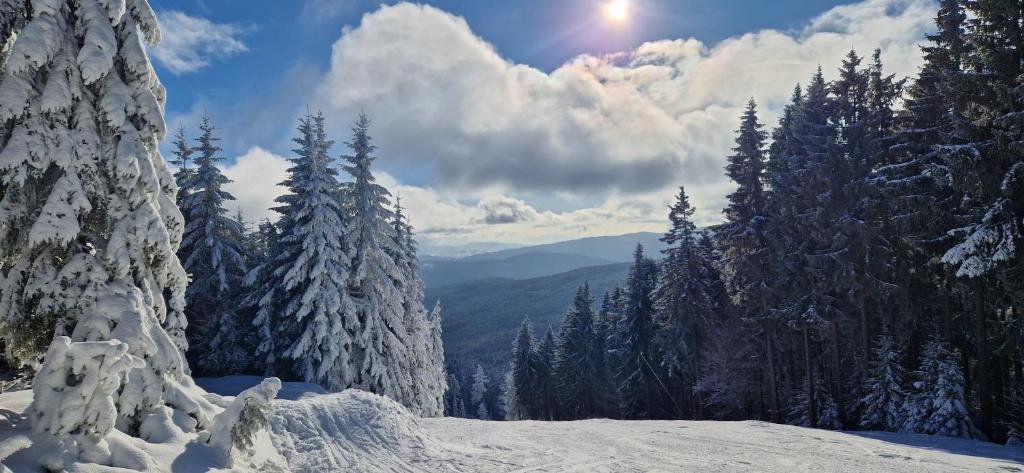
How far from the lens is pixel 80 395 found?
7027mm

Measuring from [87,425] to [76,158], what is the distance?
4.26m

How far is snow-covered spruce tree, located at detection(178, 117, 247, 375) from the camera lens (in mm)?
24875

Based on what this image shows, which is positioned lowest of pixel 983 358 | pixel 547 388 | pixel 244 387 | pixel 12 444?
pixel 547 388

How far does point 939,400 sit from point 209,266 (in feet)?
101

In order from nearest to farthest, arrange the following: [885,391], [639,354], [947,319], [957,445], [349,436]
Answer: [349,436]
[957,445]
[947,319]
[885,391]
[639,354]

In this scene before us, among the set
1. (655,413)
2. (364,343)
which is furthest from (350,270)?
(655,413)

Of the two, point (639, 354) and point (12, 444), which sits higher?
point (12, 444)

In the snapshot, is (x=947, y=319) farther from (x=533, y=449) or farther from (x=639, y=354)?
(x=639, y=354)

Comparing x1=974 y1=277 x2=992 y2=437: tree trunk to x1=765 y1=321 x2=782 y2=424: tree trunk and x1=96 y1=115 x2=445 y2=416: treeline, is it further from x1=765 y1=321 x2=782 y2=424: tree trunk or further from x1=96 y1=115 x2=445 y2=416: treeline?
x1=96 y1=115 x2=445 y2=416: treeline

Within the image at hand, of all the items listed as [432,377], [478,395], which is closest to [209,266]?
[432,377]

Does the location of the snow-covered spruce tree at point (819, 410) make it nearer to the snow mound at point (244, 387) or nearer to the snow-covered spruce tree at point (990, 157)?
the snow-covered spruce tree at point (990, 157)

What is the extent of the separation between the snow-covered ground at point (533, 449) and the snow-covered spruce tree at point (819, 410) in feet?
22.3

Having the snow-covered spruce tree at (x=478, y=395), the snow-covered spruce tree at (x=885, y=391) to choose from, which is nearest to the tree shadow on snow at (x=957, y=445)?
the snow-covered spruce tree at (x=885, y=391)

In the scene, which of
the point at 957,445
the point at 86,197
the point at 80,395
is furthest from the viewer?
the point at 957,445
